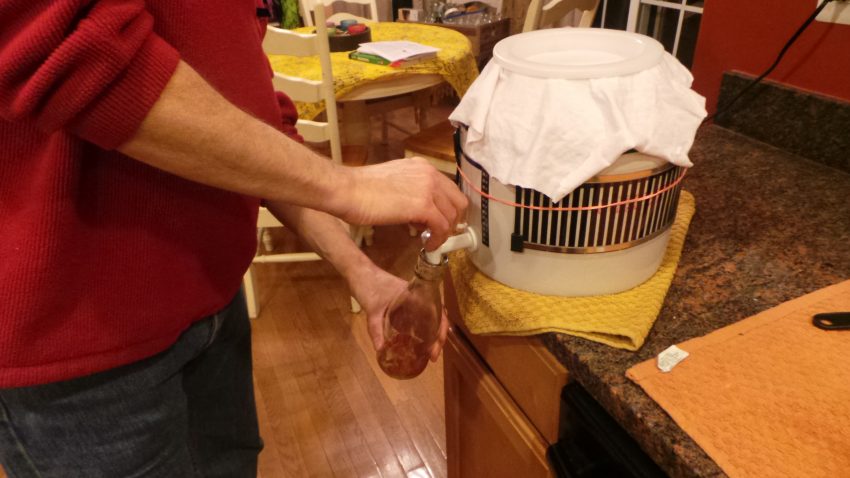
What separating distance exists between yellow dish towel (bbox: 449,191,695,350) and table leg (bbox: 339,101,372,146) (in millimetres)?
1718

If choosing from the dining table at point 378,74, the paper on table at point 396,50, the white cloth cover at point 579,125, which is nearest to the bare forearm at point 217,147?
the white cloth cover at point 579,125

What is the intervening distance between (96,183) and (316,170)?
0.66ft

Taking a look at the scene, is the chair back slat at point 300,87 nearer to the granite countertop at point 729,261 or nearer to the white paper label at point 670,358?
the granite countertop at point 729,261

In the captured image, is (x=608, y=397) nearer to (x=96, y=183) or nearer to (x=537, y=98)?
(x=537, y=98)

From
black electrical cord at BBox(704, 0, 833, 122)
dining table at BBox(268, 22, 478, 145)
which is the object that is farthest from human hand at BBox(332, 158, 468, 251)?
dining table at BBox(268, 22, 478, 145)

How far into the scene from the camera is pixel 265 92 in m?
0.71

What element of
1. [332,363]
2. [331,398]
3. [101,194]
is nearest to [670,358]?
[101,194]

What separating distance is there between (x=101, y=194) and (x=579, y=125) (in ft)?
1.45

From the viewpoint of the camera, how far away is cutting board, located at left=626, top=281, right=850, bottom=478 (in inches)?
19.0

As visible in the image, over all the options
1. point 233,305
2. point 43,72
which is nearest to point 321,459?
point 233,305

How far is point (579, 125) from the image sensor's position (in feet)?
1.84

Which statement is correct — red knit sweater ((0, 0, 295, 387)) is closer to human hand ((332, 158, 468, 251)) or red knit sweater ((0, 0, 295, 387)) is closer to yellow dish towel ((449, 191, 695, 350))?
human hand ((332, 158, 468, 251))

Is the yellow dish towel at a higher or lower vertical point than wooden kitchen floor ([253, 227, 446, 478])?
higher

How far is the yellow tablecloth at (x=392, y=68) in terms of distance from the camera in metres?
1.91
